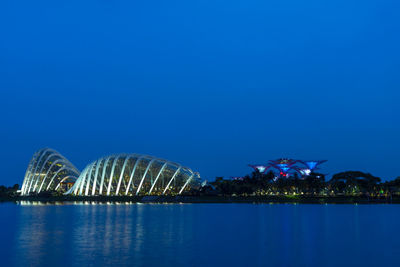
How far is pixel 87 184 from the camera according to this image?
102 metres

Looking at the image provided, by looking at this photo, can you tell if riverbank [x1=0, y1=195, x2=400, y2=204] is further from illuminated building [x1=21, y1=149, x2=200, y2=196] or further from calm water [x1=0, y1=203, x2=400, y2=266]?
calm water [x1=0, y1=203, x2=400, y2=266]

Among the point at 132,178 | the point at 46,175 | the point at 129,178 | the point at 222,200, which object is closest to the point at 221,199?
the point at 222,200

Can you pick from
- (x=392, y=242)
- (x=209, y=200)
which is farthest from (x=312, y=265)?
(x=209, y=200)

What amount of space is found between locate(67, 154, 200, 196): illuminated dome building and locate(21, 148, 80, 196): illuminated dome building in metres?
19.3

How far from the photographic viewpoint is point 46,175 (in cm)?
12062

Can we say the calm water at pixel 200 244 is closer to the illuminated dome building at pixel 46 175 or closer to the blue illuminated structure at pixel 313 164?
the illuminated dome building at pixel 46 175

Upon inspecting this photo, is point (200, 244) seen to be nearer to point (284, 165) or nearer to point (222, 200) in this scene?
point (222, 200)

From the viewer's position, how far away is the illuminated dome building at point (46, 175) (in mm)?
121062

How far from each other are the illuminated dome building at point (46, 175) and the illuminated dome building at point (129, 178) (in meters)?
19.3

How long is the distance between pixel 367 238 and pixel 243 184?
78.7m

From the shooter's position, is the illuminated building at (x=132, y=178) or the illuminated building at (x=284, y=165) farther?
the illuminated building at (x=284, y=165)

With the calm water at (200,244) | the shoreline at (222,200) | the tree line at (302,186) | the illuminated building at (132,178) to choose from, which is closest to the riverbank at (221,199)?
the shoreline at (222,200)

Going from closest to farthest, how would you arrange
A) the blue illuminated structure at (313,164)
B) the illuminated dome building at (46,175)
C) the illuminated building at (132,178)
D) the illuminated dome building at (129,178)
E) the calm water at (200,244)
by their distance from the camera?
the calm water at (200,244), the illuminated dome building at (129,178), the illuminated building at (132,178), the illuminated dome building at (46,175), the blue illuminated structure at (313,164)

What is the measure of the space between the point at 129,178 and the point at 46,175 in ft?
96.5
